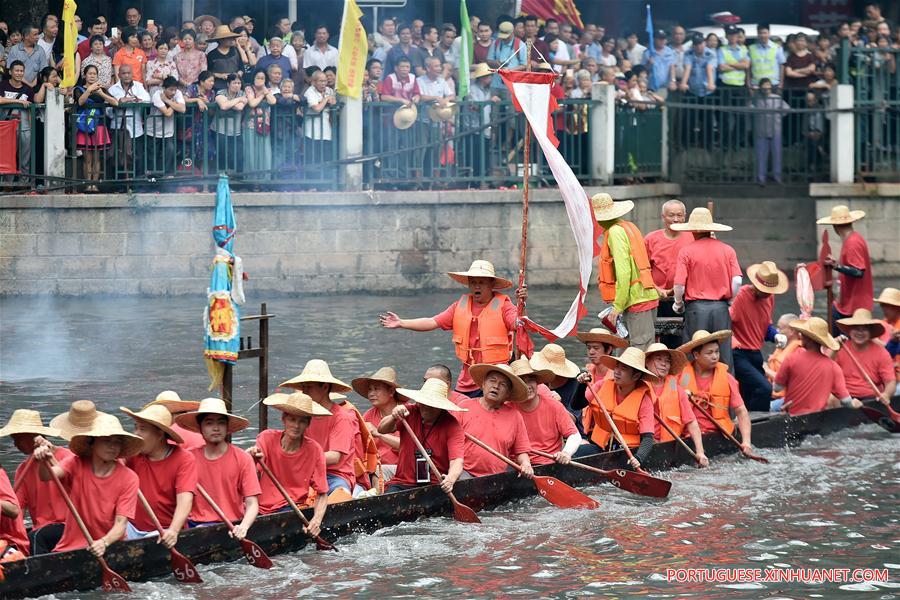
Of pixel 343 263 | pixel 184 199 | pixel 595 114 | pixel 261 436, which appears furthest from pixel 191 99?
pixel 261 436

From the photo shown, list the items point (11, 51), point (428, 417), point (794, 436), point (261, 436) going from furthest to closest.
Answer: point (11, 51), point (794, 436), point (428, 417), point (261, 436)

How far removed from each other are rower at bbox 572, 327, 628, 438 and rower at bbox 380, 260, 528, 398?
2.12 feet

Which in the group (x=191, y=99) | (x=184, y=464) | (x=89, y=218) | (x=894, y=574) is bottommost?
(x=894, y=574)

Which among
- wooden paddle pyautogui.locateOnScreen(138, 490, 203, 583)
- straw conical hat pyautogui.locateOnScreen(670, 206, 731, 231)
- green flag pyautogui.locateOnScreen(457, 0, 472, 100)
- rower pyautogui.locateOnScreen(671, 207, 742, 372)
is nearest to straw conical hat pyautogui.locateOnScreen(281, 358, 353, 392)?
wooden paddle pyautogui.locateOnScreen(138, 490, 203, 583)

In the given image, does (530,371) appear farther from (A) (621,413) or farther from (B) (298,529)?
(B) (298,529)

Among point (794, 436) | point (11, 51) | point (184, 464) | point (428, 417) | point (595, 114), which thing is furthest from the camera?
point (595, 114)

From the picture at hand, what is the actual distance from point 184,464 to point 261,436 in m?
0.86

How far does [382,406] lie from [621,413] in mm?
1970

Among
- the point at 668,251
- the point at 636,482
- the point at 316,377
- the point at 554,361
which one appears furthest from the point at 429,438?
the point at 668,251

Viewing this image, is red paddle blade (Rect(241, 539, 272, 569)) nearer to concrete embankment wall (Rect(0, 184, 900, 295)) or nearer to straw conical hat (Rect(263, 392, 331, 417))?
straw conical hat (Rect(263, 392, 331, 417))

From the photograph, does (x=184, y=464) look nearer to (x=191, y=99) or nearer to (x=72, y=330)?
(x=72, y=330)

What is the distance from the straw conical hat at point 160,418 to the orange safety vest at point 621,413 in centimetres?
411

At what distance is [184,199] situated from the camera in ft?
70.8

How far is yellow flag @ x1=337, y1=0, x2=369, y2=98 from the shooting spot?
20594 mm
